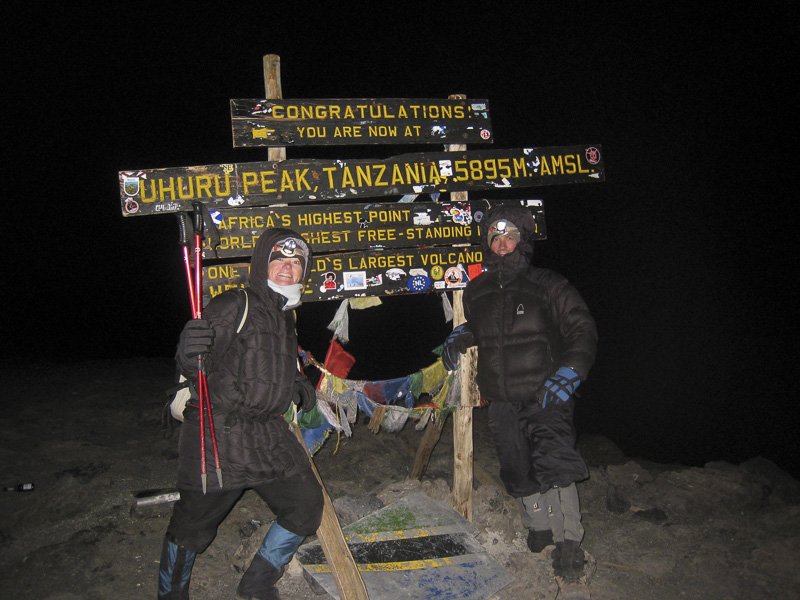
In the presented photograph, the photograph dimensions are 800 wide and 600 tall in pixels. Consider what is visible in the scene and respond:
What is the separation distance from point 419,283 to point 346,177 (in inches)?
36.1

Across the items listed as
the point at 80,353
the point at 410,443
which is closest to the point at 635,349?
the point at 410,443

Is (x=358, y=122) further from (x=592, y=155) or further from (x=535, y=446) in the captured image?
(x=535, y=446)

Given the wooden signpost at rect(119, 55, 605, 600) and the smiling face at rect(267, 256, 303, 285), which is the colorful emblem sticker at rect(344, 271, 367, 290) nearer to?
the wooden signpost at rect(119, 55, 605, 600)

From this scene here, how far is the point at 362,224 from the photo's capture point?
3.81 meters

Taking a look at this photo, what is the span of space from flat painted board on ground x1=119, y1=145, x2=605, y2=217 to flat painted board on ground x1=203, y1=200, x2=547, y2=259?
0.09 m

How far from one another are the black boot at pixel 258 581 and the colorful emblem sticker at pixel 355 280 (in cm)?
178

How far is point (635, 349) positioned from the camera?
774 inches

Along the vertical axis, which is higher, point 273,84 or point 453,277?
point 273,84

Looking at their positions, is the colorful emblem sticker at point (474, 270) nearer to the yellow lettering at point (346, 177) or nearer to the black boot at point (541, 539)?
the yellow lettering at point (346, 177)

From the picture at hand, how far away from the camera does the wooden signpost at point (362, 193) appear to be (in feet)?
11.4

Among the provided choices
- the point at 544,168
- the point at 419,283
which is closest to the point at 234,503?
the point at 419,283

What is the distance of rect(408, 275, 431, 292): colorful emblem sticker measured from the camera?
3.88m

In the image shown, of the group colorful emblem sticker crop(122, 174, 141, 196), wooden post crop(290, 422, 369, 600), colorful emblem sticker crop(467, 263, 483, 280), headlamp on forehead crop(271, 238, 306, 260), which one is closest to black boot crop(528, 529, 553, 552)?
wooden post crop(290, 422, 369, 600)

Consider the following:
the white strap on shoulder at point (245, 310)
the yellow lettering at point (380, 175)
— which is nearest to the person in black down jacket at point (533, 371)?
the yellow lettering at point (380, 175)
